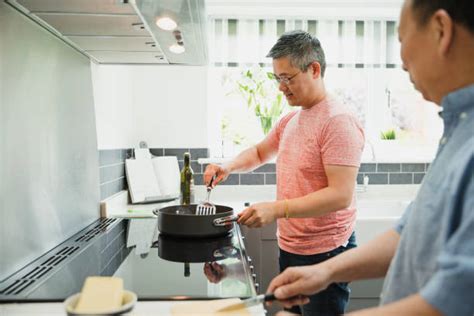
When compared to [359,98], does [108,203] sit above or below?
below

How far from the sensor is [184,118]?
9.53 ft

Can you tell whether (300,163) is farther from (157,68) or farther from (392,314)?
(157,68)

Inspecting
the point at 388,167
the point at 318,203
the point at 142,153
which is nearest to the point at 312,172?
the point at 318,203

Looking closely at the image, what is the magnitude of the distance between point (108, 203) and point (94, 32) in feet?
3.18

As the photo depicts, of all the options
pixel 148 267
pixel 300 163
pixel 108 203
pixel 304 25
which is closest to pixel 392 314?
pixel 148 267

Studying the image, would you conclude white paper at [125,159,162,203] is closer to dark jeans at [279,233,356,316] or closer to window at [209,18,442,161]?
window at [209,18,442,161]

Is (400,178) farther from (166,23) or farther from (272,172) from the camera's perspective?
(166,23)

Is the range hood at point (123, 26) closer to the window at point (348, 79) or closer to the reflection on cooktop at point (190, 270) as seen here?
the reflection on cooktop at point (190, 270)

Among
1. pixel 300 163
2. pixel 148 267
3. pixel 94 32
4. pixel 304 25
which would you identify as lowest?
pixel 148 267

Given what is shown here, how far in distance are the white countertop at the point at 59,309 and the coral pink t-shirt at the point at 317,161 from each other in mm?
677

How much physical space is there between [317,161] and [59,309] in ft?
3.13

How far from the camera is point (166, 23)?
1241 mm

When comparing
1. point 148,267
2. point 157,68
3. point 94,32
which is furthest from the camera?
point 157,68

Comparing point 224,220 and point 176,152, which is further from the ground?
point 176,152
